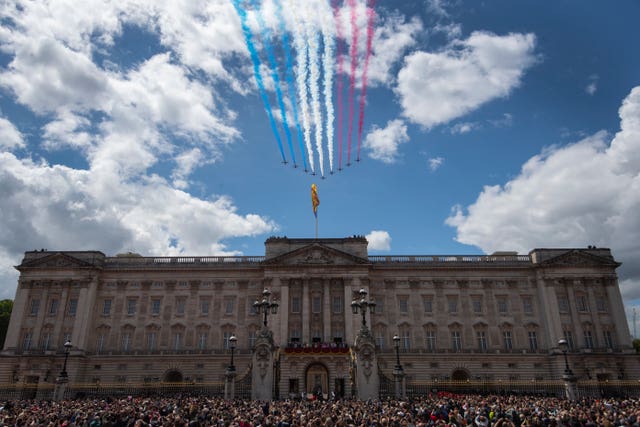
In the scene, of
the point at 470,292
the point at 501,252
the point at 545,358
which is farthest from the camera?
the point at 501,252

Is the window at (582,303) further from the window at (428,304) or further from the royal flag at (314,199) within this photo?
the royal flag at (314,199)

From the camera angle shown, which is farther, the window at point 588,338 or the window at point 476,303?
the window at point 476,303

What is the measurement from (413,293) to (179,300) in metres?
30.3

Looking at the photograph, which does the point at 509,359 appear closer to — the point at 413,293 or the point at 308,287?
the point at 413,293

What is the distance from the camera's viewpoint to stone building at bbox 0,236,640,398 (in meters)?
57.1

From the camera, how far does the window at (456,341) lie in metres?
58.6

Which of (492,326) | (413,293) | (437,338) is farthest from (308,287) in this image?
(492,326)

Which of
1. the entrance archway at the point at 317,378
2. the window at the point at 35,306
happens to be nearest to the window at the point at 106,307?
the window at the point at 35,306

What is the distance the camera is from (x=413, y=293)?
6112 centimetres

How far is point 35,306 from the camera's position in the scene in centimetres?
6059

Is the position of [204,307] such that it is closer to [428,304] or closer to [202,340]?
[202,340]

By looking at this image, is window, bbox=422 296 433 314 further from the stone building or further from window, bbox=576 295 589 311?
window, bbox=576 295 589 311

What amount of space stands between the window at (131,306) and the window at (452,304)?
133 ft

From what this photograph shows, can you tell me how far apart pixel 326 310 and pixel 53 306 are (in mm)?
34868
